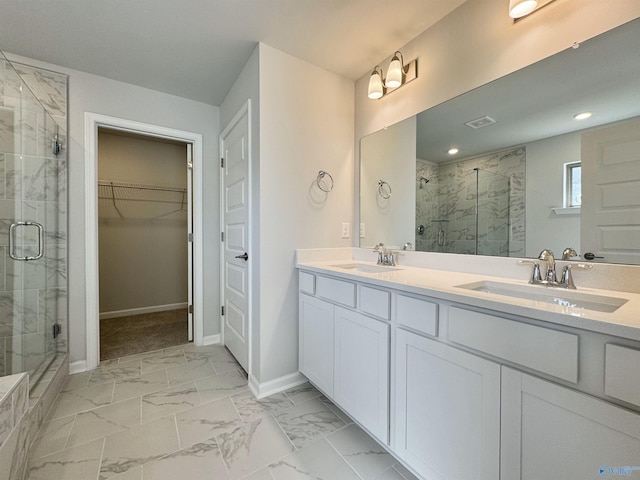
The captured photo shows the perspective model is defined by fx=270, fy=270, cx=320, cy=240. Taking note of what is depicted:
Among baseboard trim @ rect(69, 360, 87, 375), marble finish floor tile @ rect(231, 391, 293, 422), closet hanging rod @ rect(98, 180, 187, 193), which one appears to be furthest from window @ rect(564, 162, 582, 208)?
closet hanging rod @ rect(98, 180, 187, 193)

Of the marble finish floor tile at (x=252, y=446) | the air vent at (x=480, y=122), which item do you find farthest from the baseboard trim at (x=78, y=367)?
the air vent at (x=480, y=122)

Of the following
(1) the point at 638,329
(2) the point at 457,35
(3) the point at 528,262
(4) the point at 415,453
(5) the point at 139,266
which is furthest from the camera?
(5) the point at 139,266

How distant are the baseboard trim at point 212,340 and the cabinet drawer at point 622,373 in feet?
9.20

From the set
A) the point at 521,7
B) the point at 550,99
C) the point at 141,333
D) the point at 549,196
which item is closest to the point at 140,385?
the point at 141,333

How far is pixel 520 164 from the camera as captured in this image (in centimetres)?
136

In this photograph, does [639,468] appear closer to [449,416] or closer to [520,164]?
[449,416]

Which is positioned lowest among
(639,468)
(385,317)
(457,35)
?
(639,468)

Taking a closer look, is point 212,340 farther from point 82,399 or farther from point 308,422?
point 308,422

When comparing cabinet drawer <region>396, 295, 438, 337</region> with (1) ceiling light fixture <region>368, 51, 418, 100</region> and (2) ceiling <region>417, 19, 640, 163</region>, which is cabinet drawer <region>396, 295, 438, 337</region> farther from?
(1) ceiling light fixture <region>368, 51, 418, 100</region>

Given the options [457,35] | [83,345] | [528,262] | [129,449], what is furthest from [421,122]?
[83,345]

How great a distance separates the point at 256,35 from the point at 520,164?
5.77 ft

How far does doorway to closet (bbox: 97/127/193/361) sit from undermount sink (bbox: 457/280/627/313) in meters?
3.17

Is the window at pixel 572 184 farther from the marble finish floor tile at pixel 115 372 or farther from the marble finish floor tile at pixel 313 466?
the marble finish floor tile at pixel 115 372

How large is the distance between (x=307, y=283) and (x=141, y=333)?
7.66 feet
